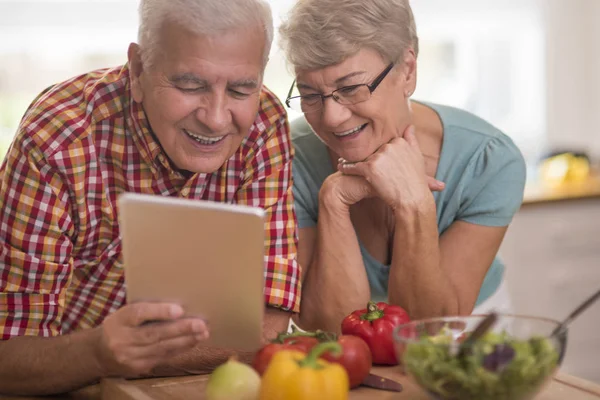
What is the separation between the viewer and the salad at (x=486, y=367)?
1.18 metres

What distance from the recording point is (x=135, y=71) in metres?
1.75

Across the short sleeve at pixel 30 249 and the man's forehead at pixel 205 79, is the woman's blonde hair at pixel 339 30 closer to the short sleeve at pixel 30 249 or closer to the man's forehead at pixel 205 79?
the man's forehead at pixel 205 79

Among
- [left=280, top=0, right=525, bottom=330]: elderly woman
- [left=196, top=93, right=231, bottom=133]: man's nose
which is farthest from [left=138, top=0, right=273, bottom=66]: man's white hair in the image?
[left=280, top=0, right=525, bottom=330]: elderly woman

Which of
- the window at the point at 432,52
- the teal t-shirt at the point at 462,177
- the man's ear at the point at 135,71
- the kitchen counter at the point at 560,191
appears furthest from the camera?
the kitchen counter at the point at 560,191

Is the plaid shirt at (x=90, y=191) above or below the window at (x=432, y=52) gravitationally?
below

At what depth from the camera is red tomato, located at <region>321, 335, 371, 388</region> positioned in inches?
56.9

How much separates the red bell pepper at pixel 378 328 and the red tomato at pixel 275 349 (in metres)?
0.20

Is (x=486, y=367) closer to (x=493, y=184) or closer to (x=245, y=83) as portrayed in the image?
(x=245, y=83)

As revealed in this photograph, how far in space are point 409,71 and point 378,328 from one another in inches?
25.5

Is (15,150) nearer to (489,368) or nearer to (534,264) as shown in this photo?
(489,368)

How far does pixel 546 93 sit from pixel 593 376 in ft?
4.58

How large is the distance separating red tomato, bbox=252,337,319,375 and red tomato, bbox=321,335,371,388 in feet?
0.11

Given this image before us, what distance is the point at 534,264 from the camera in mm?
3748

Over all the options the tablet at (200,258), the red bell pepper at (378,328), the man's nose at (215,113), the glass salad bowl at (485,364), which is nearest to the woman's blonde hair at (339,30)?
the man's nose at (215,113)
